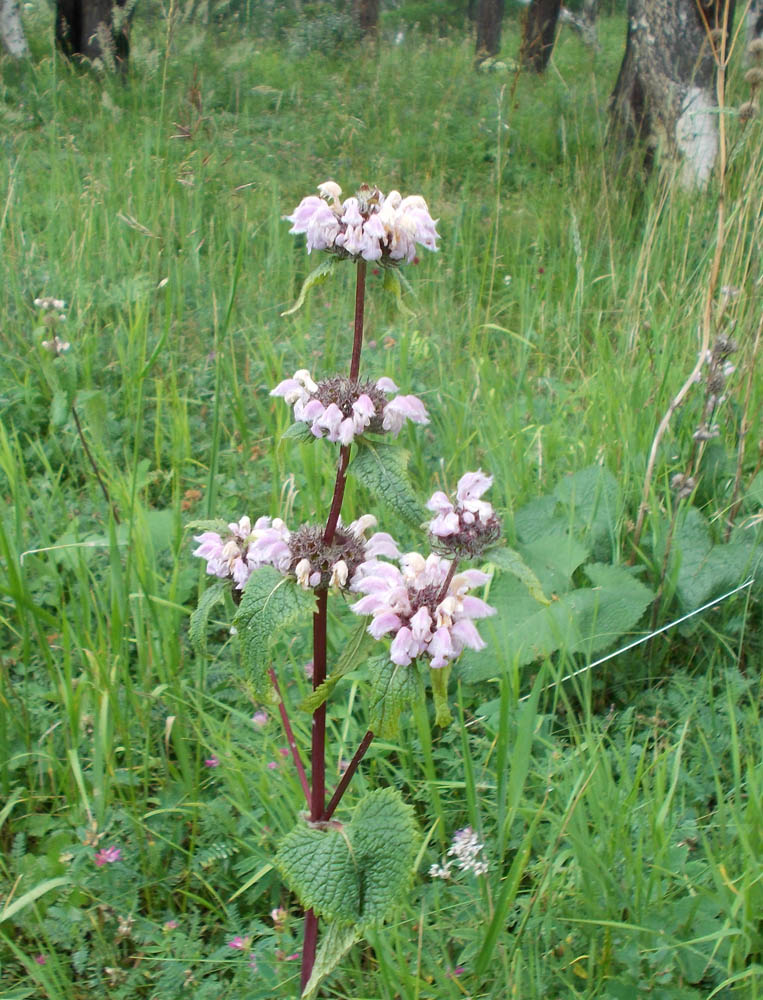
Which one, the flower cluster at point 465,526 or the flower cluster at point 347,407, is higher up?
the flower cluster at point 347,407

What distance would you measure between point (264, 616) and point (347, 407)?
30cm

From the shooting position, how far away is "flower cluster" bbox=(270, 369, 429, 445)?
1.08m

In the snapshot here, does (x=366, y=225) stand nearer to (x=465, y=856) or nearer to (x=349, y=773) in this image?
(x=349, y=773)

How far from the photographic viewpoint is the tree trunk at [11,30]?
7.76 metres

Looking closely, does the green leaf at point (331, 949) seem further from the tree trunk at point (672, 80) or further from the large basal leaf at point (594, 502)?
the tree trunk at point (672, 80)

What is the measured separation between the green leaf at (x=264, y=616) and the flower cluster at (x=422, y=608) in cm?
8

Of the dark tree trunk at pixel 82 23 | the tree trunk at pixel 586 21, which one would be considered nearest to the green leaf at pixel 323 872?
the dark tree trunk at pixel 82 23

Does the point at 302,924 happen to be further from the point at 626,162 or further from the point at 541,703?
the point at 626,162

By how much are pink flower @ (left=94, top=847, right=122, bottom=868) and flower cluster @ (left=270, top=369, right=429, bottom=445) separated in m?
0.85

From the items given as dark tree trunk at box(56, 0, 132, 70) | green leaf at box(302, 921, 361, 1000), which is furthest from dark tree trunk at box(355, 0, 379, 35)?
green leaf at box(302, 921, 361, 1000)

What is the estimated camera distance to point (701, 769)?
5.18ft

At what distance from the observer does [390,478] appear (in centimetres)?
107

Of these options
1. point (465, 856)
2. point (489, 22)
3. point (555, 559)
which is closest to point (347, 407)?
point (465, 856)

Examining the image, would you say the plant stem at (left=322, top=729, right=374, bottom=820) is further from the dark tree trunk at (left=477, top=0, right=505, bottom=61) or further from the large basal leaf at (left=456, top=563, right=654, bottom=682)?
the dark tree trunk at (left=477, top=0, right=505, bottom=61)
